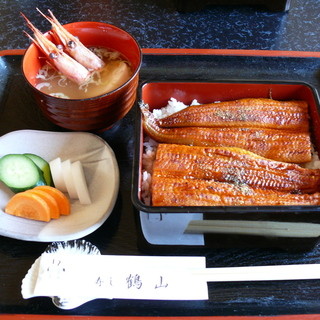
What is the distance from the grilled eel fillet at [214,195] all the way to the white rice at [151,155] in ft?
0.24

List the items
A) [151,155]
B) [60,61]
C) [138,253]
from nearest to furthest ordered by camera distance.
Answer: [138,253], [151,155], [60,61]

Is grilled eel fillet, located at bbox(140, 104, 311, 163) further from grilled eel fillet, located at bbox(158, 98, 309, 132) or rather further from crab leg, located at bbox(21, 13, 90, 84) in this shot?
crab leg, located at bbox(21, 13, 90, 84)

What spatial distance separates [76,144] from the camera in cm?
153

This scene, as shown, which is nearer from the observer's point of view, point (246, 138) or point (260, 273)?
point (260, 273)

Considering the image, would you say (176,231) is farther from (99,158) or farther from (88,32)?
(88,32)

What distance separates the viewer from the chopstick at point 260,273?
1.20 meters

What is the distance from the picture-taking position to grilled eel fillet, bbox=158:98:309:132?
57.6 inches

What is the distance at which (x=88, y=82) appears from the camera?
1611mm

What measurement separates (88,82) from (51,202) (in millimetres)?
586

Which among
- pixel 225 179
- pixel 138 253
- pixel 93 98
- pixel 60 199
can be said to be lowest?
pixel 138 253

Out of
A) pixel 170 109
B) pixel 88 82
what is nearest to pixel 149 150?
pixel 170 109

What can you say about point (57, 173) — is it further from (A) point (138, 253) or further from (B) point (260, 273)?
(B) point (260, 273)

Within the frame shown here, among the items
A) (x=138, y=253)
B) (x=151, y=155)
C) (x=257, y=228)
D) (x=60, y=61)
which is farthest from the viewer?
(x=60, y=61)

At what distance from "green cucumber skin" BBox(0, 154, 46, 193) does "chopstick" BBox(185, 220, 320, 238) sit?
60 centimetres
